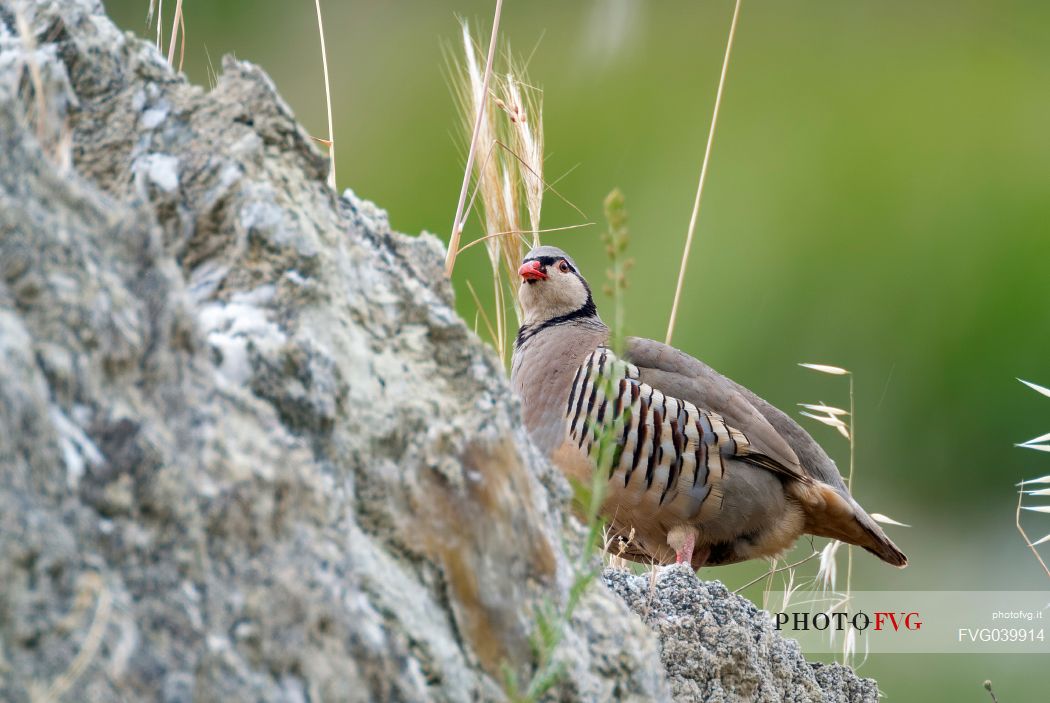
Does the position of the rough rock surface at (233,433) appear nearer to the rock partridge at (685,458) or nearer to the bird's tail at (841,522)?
the rock partridge at (685,458)

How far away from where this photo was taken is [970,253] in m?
11.3

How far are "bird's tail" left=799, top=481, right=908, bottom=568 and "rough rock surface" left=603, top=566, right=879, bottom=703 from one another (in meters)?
1.56

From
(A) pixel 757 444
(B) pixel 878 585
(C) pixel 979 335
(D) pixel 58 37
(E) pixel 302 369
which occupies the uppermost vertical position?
(C) pixel 979 335

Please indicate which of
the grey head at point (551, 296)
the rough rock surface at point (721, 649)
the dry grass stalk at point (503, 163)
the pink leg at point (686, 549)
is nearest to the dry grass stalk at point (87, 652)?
the rough rock surface at point (721, 649)

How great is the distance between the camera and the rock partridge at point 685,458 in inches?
157

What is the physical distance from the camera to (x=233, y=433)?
1.30 meters

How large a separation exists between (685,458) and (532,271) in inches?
44.1

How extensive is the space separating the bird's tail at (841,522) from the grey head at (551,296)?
46.2 inches

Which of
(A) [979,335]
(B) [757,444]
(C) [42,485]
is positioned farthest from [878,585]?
(C) [42,485]

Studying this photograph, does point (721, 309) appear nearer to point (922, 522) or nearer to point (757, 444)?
point (922, 522)

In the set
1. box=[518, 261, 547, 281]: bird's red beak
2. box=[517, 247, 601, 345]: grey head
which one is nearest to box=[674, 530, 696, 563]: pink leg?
box=[517, 247, 601, 345]: grey head

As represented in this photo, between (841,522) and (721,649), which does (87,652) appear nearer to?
(721,649)

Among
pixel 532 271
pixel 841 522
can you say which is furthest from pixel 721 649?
pixel 532 271

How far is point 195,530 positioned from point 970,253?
1109cm
